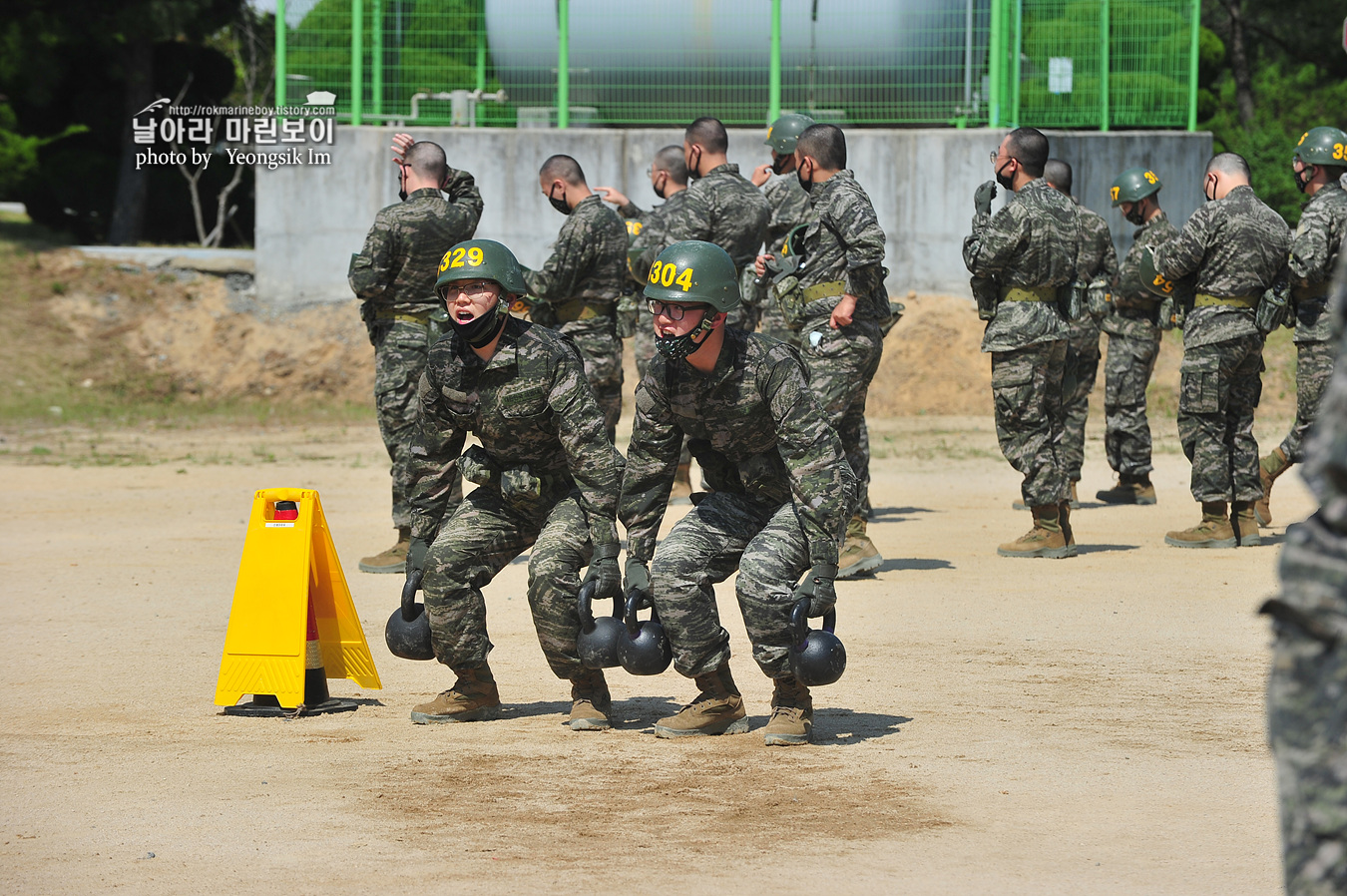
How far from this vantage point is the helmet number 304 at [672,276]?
5984mm

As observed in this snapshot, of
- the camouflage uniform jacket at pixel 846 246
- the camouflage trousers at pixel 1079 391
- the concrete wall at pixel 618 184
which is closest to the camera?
the camouflage uniform jacket at pixel 846 246

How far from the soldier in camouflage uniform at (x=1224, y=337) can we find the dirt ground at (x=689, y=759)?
1.67 feet

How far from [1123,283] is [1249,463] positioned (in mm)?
2783

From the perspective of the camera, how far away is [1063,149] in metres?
20.1

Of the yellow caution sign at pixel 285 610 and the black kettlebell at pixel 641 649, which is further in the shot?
the yellow caution sign at pixel 285 610

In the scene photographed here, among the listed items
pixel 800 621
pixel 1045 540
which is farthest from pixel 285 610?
pixel 1045 540

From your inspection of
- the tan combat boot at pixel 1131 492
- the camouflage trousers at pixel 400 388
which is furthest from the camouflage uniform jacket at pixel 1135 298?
the camouflage trousers at pixel 400 388

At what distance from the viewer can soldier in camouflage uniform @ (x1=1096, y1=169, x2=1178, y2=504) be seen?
12.9m

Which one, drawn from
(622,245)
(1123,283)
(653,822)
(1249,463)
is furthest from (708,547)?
(1123,283)

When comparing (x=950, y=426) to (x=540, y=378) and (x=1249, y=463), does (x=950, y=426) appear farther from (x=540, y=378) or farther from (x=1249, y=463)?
(x=540, y=378)

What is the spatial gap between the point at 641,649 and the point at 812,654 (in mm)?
686

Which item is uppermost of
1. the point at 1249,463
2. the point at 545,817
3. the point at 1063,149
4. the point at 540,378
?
the point at 1063,149

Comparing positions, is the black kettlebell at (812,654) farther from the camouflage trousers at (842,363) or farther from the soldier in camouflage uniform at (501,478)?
the camouflage trousers at (842,363)

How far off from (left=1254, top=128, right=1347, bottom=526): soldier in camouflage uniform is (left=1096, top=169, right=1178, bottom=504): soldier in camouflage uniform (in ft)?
6.10
